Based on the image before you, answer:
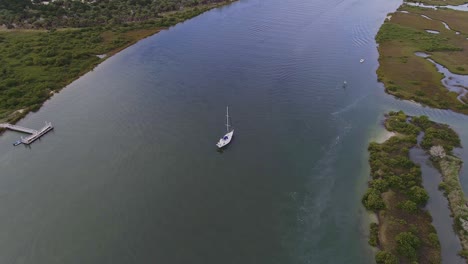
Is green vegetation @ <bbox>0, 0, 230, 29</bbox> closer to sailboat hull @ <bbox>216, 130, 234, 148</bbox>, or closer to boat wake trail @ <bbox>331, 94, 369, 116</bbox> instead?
sailboat hull @ <bbox>216, 130, 234, 148</bbox>

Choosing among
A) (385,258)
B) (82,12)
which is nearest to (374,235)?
(385,258)

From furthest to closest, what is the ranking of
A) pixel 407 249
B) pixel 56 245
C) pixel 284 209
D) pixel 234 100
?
1. pixel 234 100
2. pixel 284 209
3. pixel 56 245
4. pixel 407 249

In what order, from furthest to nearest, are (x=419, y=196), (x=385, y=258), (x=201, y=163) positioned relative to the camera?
(x=201, y=163)
(x=419, y=196)
(x=385, y=258)

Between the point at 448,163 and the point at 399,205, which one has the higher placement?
the point at 448,163

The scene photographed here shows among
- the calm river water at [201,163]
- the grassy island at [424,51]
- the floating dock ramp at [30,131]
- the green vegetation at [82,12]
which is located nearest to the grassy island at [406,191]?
the calm river water at [201,163]

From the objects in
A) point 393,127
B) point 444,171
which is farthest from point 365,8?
point 444,171

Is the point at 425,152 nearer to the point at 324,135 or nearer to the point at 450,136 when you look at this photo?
the point at 450,136

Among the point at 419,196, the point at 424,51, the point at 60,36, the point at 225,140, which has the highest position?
the point at 60,36

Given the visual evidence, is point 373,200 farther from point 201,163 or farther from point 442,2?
point 442,2
